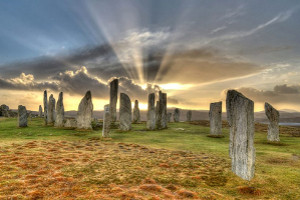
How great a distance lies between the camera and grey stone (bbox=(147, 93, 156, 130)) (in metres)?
27.2

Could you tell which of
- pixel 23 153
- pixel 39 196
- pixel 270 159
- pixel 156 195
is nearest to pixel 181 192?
pixel 156 195

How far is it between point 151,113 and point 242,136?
1970 cm

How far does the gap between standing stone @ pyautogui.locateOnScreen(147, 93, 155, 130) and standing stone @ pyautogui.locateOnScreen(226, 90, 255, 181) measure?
18650mm

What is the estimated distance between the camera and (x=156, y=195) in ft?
19.9

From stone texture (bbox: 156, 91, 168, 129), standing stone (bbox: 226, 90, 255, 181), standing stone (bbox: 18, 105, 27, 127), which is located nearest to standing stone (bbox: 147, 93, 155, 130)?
stone texture (bbox: 156, 91, 168, 129)

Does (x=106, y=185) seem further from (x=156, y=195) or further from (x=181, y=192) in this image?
(x=181, y=192)

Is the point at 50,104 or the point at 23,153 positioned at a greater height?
the point at 50,104

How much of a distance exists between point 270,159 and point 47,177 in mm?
11799

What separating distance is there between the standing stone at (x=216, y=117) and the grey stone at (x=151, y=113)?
27.4 ft

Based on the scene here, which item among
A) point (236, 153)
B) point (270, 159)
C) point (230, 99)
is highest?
point (230, 99)

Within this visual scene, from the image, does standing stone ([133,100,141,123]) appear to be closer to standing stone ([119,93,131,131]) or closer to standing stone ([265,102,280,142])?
standing stone ([119,93,131,131])

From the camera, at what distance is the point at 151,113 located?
27.5 meters

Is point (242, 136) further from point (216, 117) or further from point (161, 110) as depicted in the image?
point (161, 110)

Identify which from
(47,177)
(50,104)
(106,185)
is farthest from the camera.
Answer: (50,104)
